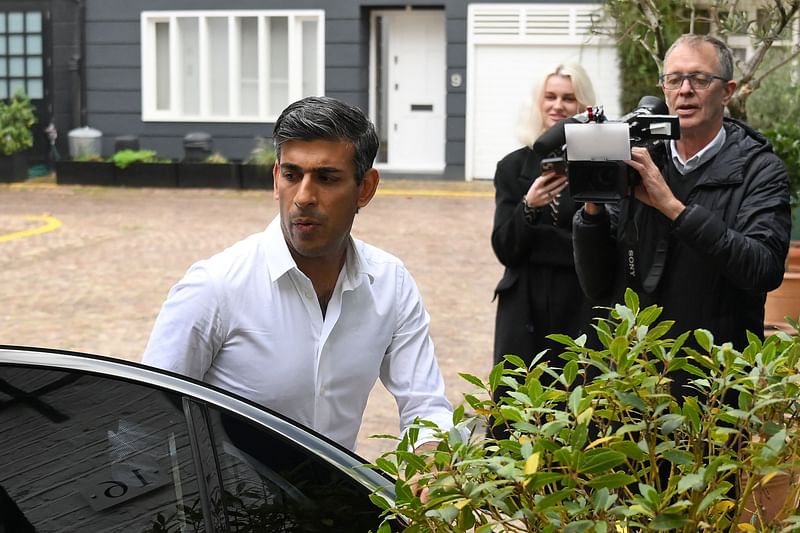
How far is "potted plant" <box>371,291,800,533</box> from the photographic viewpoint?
1.56 meters

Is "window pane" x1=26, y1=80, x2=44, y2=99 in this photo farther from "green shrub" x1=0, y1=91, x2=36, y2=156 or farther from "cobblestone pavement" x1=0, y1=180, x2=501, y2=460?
"cobblestone pavement" x1=0, y1=180, x2=501, y2=460

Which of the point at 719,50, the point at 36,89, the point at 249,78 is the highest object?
the point at 249,78

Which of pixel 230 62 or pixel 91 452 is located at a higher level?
pixel 230 62

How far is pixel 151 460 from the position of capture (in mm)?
2023

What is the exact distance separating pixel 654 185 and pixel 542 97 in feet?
4.48

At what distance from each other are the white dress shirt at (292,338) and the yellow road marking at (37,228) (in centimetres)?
1207

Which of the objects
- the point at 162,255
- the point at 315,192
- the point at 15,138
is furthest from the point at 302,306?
the point at 15,138

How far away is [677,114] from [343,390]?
166 centimetres

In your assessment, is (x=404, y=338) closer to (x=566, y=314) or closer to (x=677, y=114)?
(x=677, y=114)

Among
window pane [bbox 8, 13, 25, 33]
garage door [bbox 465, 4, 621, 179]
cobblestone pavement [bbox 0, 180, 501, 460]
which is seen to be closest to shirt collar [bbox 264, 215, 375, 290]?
cobblestone pavement [bbox 0, 180, 501, 460]

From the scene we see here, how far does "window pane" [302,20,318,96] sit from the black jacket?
718 inches

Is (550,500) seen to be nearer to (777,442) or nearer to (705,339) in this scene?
(777,442)

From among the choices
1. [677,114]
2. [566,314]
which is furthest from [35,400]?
[566,314]

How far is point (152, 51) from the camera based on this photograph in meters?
22.3
